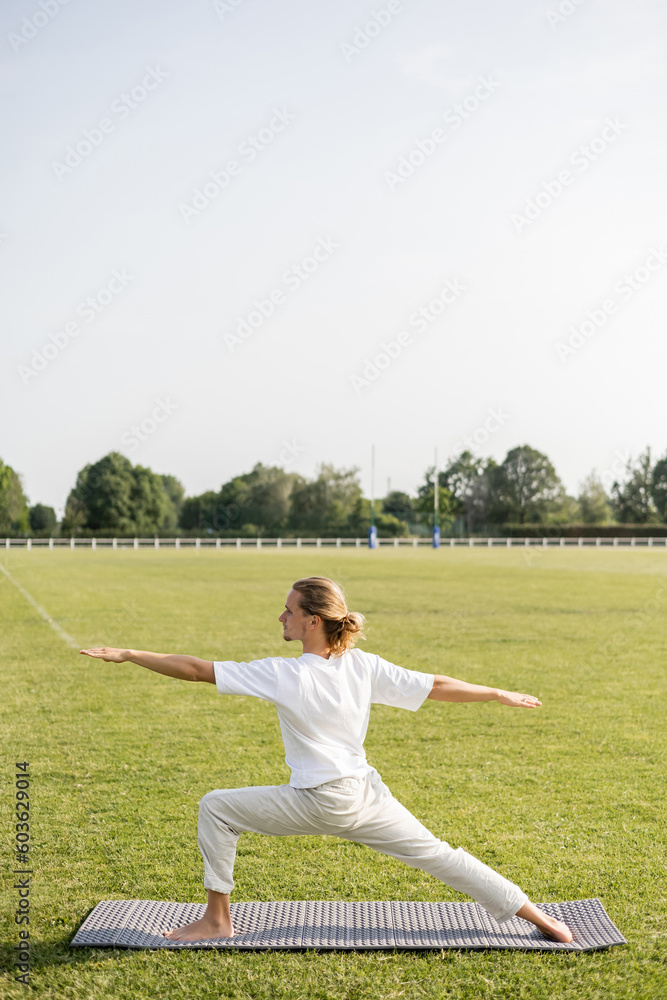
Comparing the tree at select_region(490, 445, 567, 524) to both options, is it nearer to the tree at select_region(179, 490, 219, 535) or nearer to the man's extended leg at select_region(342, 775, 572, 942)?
the tree at select_region(179, 490, 219, 535)

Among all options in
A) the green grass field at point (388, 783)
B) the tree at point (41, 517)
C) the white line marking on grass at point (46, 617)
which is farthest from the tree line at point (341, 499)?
the green grass field at point (388, 783)

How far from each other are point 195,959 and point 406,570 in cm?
3178

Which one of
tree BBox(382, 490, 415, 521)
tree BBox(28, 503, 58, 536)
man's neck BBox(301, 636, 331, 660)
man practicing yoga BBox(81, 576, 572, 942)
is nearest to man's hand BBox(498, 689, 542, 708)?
man practicing yoga BBox(81, 576, 572, 942)

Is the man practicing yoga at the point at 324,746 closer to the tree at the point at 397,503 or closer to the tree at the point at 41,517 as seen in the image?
the tree at the point at 397,503

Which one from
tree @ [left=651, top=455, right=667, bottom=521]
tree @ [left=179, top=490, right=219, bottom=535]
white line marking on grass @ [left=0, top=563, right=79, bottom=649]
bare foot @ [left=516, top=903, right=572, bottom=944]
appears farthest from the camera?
tree @ [left=179, top=490, right=219, bottom=535]

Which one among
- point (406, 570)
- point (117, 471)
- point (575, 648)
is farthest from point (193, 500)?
point (575, 648)

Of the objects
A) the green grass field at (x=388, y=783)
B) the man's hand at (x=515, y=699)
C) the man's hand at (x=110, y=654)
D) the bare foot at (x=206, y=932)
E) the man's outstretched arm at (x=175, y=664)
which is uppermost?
the man's hand at (x=110, y=654)

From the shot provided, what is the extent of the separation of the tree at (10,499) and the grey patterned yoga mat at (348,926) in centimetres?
9413

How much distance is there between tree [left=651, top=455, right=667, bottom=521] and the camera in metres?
106

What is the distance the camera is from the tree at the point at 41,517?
13062 centimetres

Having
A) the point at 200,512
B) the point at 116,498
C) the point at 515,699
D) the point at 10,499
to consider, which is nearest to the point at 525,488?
the point at 200,512

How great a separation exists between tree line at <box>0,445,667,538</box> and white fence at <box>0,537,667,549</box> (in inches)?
236

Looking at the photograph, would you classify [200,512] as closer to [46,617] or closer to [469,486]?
[469,486]

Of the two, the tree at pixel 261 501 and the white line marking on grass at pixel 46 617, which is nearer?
the white line marking on grass at pixel 46 617
